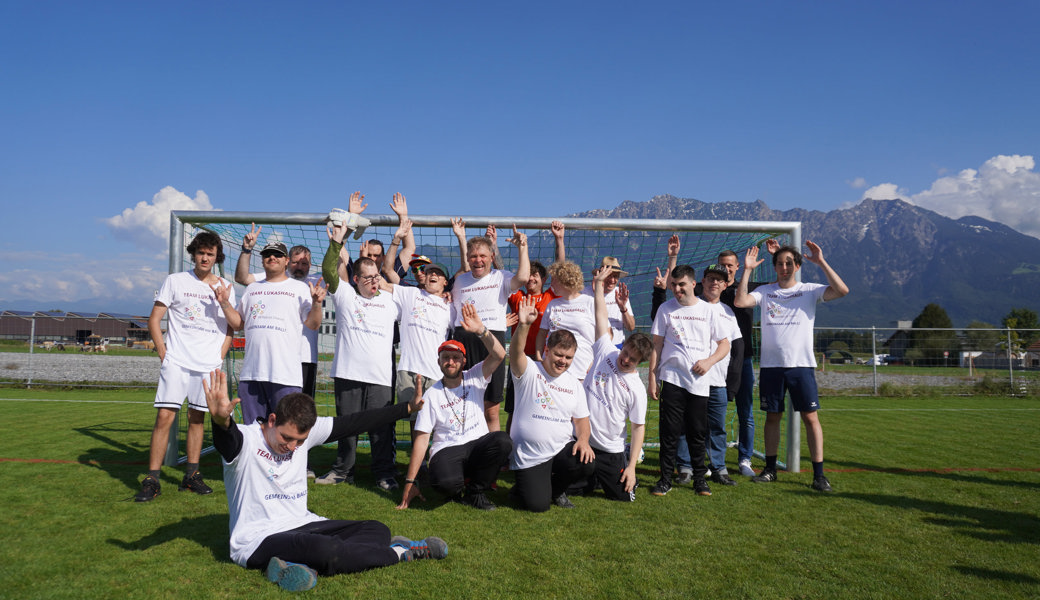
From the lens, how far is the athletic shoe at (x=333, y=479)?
511 centimetres

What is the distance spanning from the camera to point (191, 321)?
4.78m

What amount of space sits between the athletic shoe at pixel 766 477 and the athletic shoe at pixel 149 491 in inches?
206

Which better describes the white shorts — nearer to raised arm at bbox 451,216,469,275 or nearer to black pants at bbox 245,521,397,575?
black pants at bbox 245,521,397,575

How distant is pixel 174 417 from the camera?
490cm

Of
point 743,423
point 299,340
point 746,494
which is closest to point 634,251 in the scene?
point 743,423

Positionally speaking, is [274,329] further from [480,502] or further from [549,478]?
[549,478]

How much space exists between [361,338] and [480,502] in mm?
1757

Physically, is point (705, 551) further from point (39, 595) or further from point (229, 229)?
point (229, 229)

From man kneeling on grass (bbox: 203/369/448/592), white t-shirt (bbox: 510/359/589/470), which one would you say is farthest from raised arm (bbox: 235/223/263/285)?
white t-shirt (bbox: 510/359/589/470)

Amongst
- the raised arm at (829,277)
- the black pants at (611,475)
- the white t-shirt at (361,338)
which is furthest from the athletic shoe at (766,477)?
the white t-shirt at (361,338)

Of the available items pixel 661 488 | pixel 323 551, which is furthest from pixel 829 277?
pixel 323 551

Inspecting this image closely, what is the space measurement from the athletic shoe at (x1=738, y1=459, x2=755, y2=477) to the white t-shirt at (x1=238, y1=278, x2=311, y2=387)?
4.35 metres

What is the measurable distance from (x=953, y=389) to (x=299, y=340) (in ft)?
57.1

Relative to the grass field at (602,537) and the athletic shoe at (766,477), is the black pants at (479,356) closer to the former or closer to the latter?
the grass field at (602,537)
